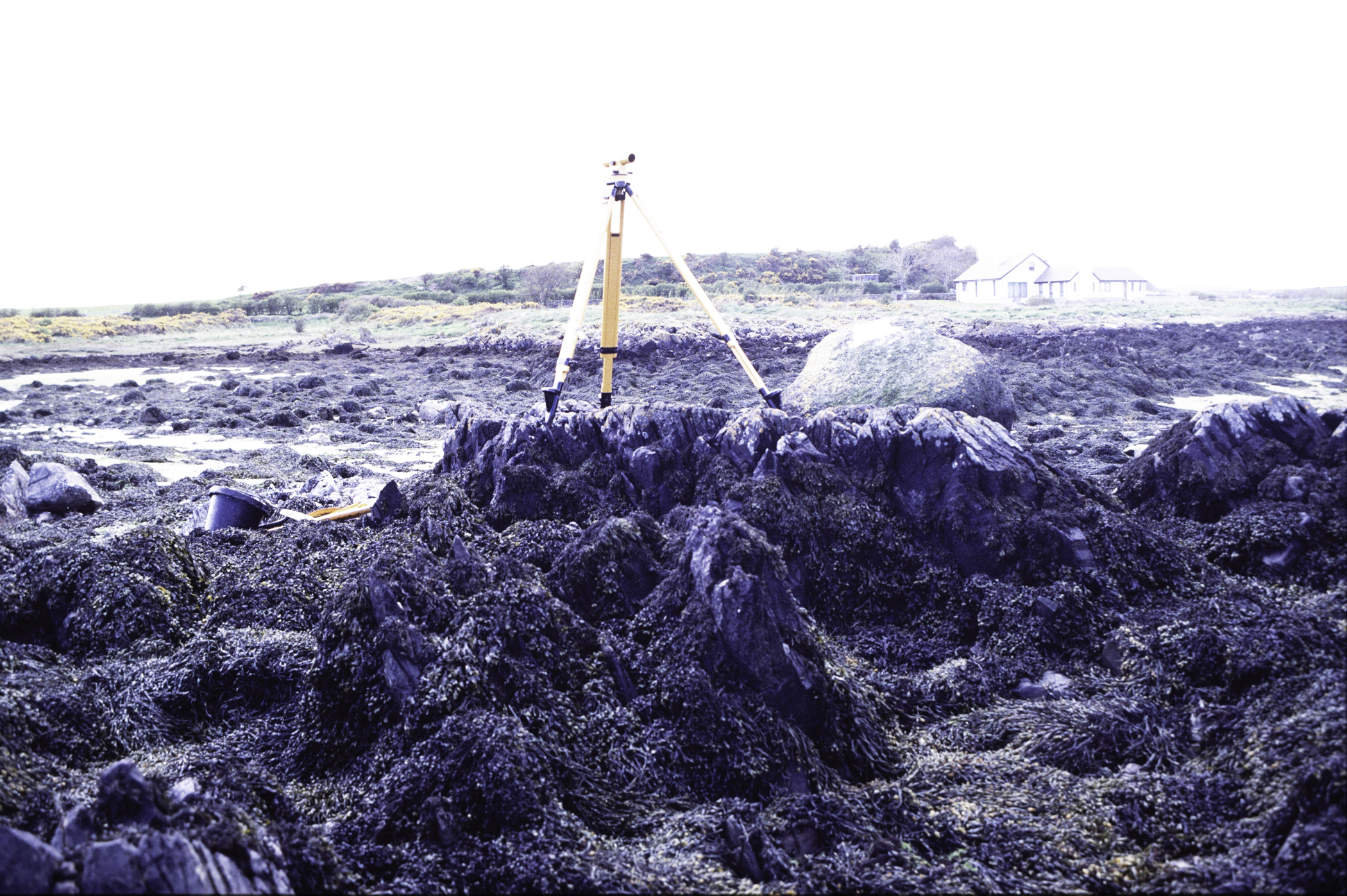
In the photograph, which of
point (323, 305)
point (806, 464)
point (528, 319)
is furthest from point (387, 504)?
point (323, 305)

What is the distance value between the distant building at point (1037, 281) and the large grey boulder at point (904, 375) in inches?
1562

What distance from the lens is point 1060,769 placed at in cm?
338

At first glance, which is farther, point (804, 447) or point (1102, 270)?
point (1102, 270)

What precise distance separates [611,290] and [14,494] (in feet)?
23.8

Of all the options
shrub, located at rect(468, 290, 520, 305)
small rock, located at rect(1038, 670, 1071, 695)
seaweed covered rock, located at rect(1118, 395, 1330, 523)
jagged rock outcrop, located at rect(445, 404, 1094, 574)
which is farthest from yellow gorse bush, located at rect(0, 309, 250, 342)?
small rock, located at rect(1038, 670, 1071, 695)

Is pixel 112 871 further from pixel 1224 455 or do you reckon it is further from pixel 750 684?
pixel 1224 455

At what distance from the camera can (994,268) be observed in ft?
187

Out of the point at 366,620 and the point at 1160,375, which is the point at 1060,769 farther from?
the point at 1160,375

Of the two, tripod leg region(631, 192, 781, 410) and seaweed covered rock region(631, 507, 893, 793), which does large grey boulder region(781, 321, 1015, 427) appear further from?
seaweed covered rock region(631, 507, 893, 793)

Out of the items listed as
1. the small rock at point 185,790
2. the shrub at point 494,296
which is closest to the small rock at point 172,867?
the small rock at point 185,790

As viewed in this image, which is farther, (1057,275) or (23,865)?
(1057,275)

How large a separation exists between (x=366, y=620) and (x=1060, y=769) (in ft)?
10.6

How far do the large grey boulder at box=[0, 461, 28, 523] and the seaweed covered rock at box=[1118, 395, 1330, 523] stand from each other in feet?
35.7

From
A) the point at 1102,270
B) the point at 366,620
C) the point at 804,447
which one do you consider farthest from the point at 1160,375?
the point at 1102,270
